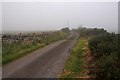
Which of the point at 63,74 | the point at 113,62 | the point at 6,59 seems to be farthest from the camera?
the point at 6,59

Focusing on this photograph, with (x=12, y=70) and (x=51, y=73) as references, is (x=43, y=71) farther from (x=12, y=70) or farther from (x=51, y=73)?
(x=12, y=70)

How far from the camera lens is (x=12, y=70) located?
14.5 meters

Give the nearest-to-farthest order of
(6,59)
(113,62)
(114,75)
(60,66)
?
1. (114,75)
2. (113,62)
3. (60,66)
4. (6,59)

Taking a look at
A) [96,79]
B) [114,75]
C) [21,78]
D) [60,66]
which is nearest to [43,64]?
[60,66]

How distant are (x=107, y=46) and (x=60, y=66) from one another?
359 cm

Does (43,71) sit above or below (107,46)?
below

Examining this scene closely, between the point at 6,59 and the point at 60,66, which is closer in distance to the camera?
the point at 60,66

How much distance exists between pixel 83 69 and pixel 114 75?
562 cm

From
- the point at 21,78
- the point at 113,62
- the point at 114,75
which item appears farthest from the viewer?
the point at 21,78

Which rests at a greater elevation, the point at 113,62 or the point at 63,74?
the point at 113,62

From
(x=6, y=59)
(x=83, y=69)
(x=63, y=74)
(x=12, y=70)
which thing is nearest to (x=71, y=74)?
(x=63, y=74)

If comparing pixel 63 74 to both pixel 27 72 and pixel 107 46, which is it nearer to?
pixel 27 72

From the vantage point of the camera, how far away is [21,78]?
12.5m

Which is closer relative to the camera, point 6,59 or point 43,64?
point 43,64
